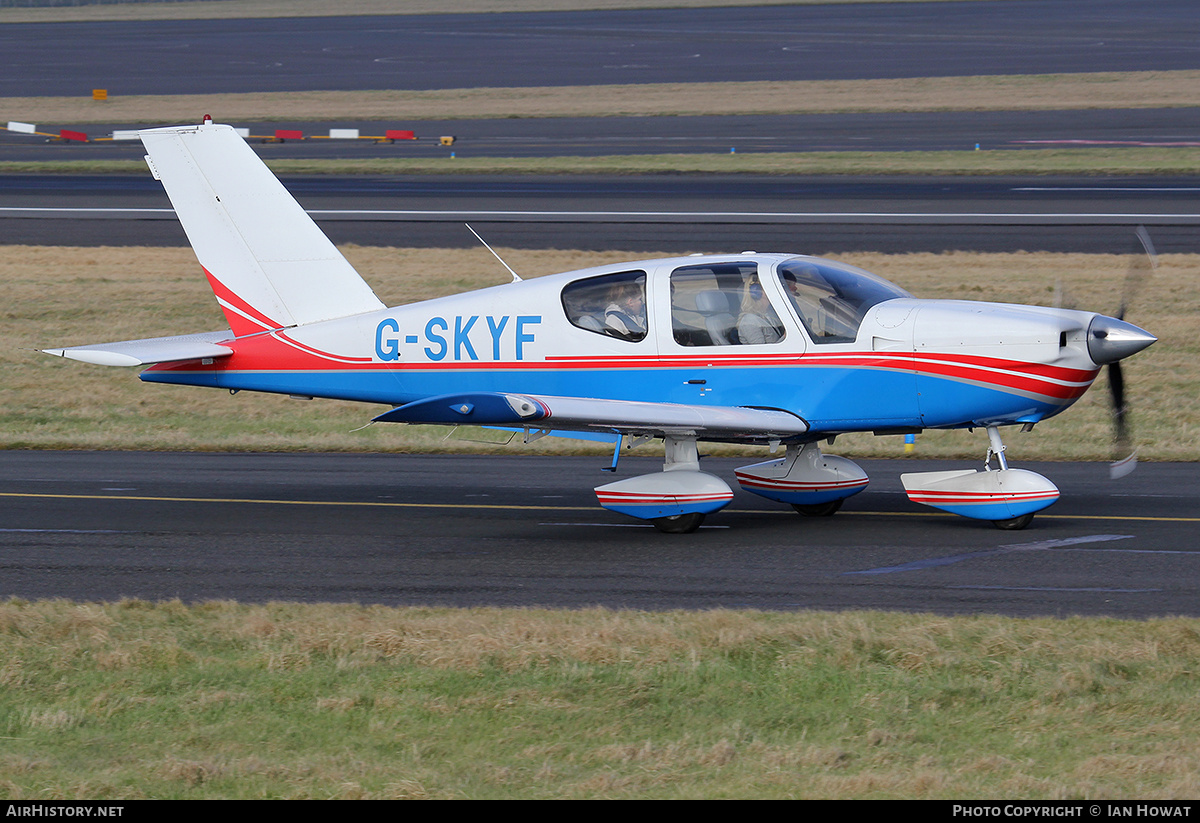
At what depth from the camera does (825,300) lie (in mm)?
12062

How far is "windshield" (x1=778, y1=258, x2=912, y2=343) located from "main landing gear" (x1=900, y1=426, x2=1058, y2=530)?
1.50 meters

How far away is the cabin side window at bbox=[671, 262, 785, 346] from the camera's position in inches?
476

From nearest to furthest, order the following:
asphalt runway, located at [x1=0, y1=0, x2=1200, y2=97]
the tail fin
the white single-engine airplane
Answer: the white single-engine airplane < the tail fin < asphalt runway, located at [x1=0, y1=0, x2=1200, y2=97]

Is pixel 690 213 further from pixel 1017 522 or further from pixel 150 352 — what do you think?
pixel 1017 522

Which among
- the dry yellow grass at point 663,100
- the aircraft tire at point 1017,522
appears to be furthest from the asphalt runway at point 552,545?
the dry yellow grass at point 663,100

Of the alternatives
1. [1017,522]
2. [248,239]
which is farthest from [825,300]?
[248,239]

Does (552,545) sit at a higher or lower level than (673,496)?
lower

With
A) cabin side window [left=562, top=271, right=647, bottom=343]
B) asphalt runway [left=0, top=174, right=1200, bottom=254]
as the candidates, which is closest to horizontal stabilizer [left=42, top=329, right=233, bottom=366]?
cabin side window [left=562, top=271, right=647, bottom=343]

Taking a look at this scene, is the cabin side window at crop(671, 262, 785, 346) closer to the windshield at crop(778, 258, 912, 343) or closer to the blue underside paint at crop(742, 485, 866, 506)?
the windshield at crop(778, 258, 912, 343)

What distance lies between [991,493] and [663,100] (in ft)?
153

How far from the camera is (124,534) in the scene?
12492mm
